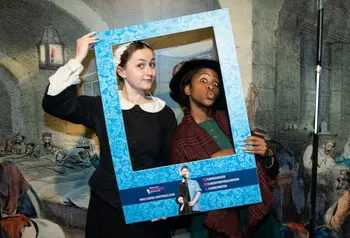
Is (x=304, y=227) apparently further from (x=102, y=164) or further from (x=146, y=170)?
(x=102, y=164)

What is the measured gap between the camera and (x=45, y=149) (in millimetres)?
1950

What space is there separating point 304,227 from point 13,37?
202 centimetres

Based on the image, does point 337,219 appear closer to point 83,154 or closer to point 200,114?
point 200,114

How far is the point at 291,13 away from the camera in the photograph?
1.96 meters

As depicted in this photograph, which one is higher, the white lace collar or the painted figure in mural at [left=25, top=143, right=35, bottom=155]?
the white lace collar

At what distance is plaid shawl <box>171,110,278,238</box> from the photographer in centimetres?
165

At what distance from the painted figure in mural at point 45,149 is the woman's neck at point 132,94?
0.60 meters

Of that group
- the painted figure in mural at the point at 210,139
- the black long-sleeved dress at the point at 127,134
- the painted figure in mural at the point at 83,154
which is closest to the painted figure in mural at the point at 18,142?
the painted figure in mural at the point at 83,154

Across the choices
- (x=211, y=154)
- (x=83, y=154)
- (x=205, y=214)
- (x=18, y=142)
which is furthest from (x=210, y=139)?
(x=18, y=142)

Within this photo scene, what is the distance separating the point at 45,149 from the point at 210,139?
964 millimetres

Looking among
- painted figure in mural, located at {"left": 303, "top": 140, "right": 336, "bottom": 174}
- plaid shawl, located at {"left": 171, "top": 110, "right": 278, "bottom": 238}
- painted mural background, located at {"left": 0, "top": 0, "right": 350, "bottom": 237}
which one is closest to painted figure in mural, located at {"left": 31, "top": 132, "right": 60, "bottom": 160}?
painted mural background, located at {"left": 0, "top": 0, "right": 350, "bottom": 237}

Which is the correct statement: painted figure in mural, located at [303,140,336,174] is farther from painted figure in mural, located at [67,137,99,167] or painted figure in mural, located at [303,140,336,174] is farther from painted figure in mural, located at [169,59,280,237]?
painted figure in mural, located at [67,137,99,167]

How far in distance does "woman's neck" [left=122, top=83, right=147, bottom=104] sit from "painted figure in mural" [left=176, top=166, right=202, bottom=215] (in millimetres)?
390

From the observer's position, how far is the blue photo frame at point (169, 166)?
5.10 ft
